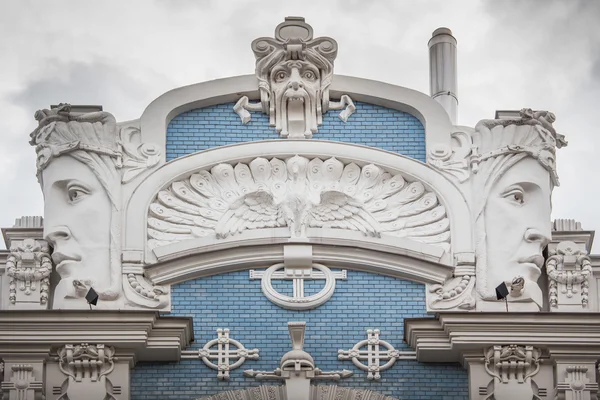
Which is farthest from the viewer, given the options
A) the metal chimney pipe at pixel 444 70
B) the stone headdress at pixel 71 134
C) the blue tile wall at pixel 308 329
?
the metal chimney pipe at pixel 444 70

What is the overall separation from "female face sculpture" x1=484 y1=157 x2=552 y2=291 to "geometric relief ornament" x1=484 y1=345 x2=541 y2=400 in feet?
2.96

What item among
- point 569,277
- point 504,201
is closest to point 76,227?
point 504,201

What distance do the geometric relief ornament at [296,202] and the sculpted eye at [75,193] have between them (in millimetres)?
807

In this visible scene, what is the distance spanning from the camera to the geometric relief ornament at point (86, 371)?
26562 millimetres

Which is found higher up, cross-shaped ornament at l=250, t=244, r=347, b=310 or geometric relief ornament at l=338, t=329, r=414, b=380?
cross-shaped ornament at l=250, t=244, r=347, b=310

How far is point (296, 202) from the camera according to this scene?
2781 centimetres

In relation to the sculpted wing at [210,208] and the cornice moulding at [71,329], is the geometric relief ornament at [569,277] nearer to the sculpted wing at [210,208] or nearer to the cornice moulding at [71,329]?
the sculpted wing at [210,208]

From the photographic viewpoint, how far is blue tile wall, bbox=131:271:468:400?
2695cm

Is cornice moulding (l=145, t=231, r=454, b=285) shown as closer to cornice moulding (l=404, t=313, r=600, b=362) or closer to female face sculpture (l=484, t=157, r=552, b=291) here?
female face sculpture (l=484, t=157, r=552, b=291)

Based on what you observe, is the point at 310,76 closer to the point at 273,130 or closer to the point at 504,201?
the point at 273,130

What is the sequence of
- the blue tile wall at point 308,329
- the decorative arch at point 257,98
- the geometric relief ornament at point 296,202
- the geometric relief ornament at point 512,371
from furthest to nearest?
the decorative arch at point 257,98
the geometric relief ornament at point 296,202
the blue tile wall at point 308,329
the geometric relief ornament at point 512,371

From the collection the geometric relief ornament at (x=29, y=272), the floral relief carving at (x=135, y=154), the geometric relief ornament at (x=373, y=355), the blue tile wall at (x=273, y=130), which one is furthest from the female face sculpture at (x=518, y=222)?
the geometric relief ornament at (x=29, y=272)

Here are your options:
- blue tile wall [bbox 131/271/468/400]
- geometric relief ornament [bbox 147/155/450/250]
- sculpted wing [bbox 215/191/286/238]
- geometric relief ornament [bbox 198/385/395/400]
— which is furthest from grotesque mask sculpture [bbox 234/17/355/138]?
geometric relief ornament [bbox 198/385/395/400]

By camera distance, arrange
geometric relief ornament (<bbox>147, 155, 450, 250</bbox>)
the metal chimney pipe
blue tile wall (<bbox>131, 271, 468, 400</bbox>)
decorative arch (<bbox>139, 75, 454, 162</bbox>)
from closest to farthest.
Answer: blue tile wall (<bbox>131, 271, 468, 400</bbox>), geometric relief ornament (<bbox>147, 155, 450, 250</bbox>), decorative arch (<bbox>139, 75, 454, 162</bbox>), the metal chimney pipe
